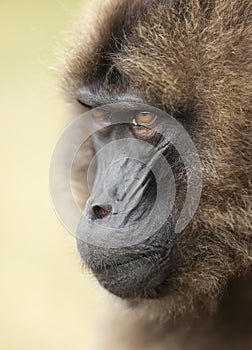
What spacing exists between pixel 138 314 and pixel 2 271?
2.36 m

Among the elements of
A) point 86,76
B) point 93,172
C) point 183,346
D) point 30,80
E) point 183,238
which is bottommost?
point 183,346

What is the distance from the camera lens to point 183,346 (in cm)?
274

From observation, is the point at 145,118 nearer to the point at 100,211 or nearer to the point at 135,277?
the point at 100,211

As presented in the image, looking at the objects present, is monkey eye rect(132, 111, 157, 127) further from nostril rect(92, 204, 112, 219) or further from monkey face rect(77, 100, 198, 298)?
nostril rect(92, 204, 112, 219)

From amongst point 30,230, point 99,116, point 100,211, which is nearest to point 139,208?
point 100,211

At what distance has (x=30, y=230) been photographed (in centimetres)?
508

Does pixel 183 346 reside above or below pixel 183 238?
below

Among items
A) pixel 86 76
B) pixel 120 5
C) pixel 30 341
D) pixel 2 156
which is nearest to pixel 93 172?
pixel 86 76

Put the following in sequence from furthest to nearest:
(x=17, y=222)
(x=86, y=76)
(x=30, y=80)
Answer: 1. (x=30, y=80)
2. (x=17, y=222)
3. (x=86, y=76)

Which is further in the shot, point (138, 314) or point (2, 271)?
point (2, 271)

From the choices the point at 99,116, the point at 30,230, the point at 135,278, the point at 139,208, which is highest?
the point at 99,116

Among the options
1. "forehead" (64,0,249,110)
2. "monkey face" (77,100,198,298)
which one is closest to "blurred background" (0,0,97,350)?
"monkey face" (77,100,198,298)

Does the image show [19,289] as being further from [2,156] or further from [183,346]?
[183,346]

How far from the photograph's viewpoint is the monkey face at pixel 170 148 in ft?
7.73
